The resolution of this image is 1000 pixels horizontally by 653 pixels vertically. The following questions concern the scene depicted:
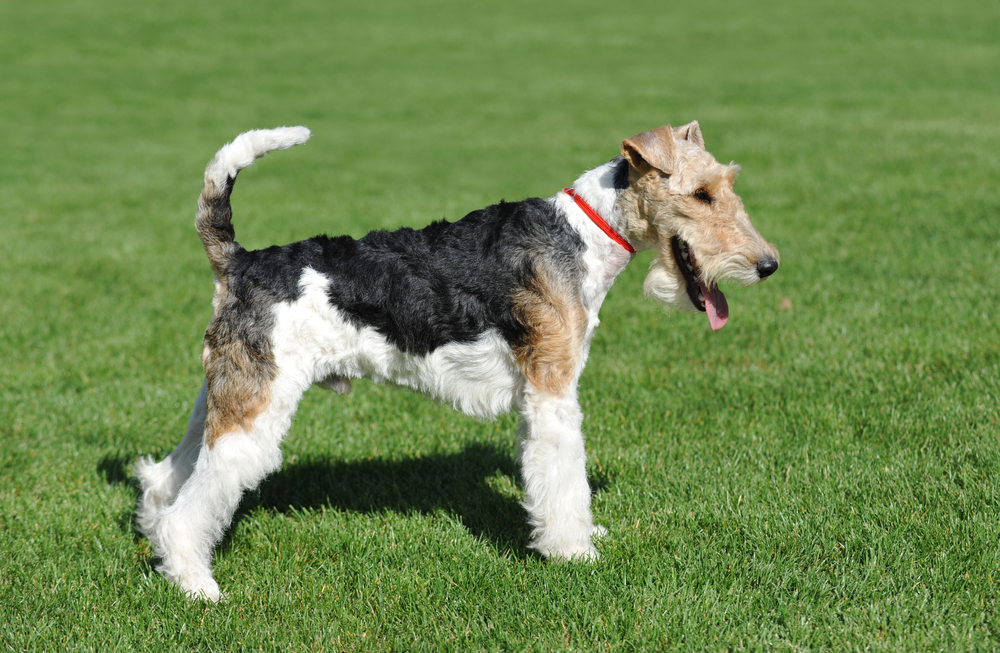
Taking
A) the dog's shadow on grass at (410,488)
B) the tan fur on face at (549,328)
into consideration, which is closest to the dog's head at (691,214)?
the tan fur on face at (549,328)

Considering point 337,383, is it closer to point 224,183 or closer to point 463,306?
point 463,306

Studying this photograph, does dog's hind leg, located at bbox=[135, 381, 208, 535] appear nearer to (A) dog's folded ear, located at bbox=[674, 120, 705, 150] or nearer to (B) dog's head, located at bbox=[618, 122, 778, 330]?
(B) dog's head, located at bbox=[618, 122, 778, 330]

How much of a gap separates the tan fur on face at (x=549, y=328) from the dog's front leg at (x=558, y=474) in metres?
0.11

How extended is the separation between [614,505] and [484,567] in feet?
3.26

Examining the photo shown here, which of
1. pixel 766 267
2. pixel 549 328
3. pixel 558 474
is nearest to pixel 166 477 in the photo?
pixel 558 474

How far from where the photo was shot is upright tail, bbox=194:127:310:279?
432 cm

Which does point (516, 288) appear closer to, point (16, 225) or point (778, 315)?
point (778, 315)

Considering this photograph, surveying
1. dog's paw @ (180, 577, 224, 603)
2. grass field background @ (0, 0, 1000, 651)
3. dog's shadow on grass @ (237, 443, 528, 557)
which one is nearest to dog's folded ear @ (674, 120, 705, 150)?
grass field background @ (0, 0, 1000, 651)

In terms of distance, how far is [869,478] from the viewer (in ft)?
16.4

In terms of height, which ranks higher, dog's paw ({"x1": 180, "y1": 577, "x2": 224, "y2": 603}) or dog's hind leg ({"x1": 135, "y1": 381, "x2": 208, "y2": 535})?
dog's hind leg ({"x1": 135, "y1": 381, "x2": 208, "y2": 535})

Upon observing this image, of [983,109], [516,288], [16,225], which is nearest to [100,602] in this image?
[516,288]

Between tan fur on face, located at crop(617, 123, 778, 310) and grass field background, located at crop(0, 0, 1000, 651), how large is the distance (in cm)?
152

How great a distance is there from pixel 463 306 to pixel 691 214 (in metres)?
1.28

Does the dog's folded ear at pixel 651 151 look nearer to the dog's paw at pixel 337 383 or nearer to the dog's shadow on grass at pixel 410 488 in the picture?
the dog's paw at pixel 337 383
